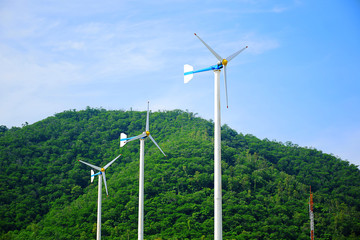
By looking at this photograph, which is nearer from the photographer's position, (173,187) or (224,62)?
(224,62)

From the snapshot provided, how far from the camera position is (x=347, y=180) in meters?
95.0

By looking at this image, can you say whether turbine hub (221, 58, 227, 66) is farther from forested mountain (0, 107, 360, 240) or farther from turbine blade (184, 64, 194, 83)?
forested mountain (0, 107, 360, 240)

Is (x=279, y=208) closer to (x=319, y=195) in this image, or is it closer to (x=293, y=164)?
(x=319, y=195)

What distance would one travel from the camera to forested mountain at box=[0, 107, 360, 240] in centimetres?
7594

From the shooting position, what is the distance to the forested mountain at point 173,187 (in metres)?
75.9

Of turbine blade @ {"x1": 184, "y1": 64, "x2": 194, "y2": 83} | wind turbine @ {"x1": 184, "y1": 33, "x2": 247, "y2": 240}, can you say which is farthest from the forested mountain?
wind turbine @ {"x1": 184, "y1": 33, "x2": 247, "y2": 240}

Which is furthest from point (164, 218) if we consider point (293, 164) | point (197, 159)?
point (293, 164)

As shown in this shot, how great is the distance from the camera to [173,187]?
86500 millimetres

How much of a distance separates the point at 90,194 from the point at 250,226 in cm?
3076

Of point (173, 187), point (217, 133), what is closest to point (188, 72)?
point (217, 133)

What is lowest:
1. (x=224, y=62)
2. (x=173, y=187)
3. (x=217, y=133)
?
(x=217, y=133)

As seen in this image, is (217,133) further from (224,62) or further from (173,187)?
(173,187)

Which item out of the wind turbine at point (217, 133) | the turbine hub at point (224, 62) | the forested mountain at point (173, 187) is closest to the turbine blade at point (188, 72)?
the wind turbine at point (217, 133)

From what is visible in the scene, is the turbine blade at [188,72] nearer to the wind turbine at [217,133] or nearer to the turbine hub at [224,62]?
the wind turbine at [217,133]
